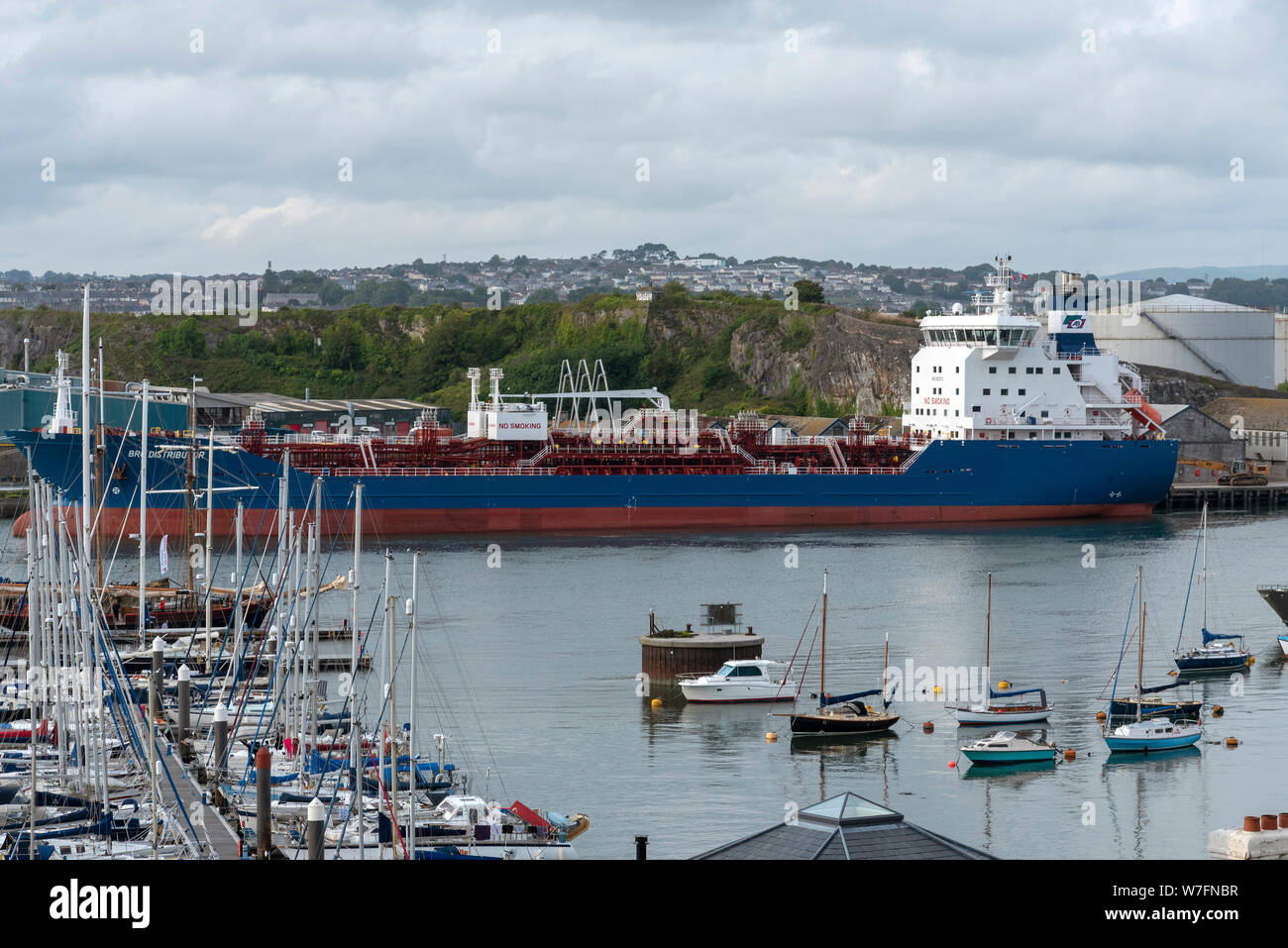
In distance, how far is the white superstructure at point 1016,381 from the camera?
53.8 metres

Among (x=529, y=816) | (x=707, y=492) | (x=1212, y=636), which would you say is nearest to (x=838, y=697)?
(x=529, y=816)

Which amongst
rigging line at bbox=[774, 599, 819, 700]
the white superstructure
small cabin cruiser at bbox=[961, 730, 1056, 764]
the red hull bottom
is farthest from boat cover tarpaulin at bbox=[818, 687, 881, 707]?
the white superstructure

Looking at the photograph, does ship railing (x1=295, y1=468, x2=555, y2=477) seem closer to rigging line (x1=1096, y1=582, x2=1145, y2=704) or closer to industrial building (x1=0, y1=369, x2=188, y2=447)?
industrial building (x1=0, y1=369, x2=188, y2=447)

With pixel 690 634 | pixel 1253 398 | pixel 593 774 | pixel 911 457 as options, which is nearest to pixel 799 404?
pixel 1253 398

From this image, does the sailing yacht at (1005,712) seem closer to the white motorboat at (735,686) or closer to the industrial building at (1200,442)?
the white motorboat at (735,686)

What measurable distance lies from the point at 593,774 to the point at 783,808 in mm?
2755

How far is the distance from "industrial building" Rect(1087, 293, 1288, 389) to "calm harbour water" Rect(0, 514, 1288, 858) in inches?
1579

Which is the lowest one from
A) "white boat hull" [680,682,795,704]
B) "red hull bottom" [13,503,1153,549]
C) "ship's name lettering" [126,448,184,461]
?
"white boat hull" [680,682,795,704]

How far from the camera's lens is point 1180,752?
2336 centimetres

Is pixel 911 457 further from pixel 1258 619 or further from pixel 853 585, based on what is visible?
pixel 1258 619

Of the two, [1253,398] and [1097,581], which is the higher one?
[1253,398]

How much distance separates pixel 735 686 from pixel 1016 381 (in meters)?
30.6

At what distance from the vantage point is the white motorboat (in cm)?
2616

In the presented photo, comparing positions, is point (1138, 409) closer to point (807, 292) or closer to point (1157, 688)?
Answer: point (1157, 688)
